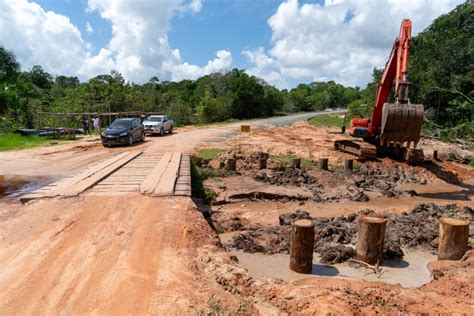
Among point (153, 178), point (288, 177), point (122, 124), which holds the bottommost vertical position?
point (288, 177)

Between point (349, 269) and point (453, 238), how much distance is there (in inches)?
78.4

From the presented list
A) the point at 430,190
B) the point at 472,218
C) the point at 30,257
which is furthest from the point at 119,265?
the point at 430,190

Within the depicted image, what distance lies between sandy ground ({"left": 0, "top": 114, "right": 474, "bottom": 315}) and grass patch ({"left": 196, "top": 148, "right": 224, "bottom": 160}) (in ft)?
35.0

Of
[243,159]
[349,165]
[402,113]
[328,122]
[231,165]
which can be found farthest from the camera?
[328,122]

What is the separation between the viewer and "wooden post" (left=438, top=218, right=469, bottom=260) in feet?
22.1

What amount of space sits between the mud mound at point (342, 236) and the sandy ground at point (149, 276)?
120 centimetres

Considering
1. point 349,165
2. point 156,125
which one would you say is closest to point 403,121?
point 349,165

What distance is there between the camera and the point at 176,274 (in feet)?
15.5

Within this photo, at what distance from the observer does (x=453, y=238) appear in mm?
6828

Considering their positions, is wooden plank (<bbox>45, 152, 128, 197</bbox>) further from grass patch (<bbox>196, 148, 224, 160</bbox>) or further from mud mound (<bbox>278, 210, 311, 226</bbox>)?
grass patch (<bbox>196, 148, 224, 160</bbox>)

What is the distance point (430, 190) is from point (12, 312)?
45.8 feet

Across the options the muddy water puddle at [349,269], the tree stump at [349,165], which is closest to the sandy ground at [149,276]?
the muddy water puddle at [349,269]

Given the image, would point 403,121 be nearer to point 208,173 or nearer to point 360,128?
point 360,128

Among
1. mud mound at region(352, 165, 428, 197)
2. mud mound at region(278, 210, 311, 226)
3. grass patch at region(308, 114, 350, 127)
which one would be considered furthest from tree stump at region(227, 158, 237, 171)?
grass patch at region(308, 114, 350, 127)
